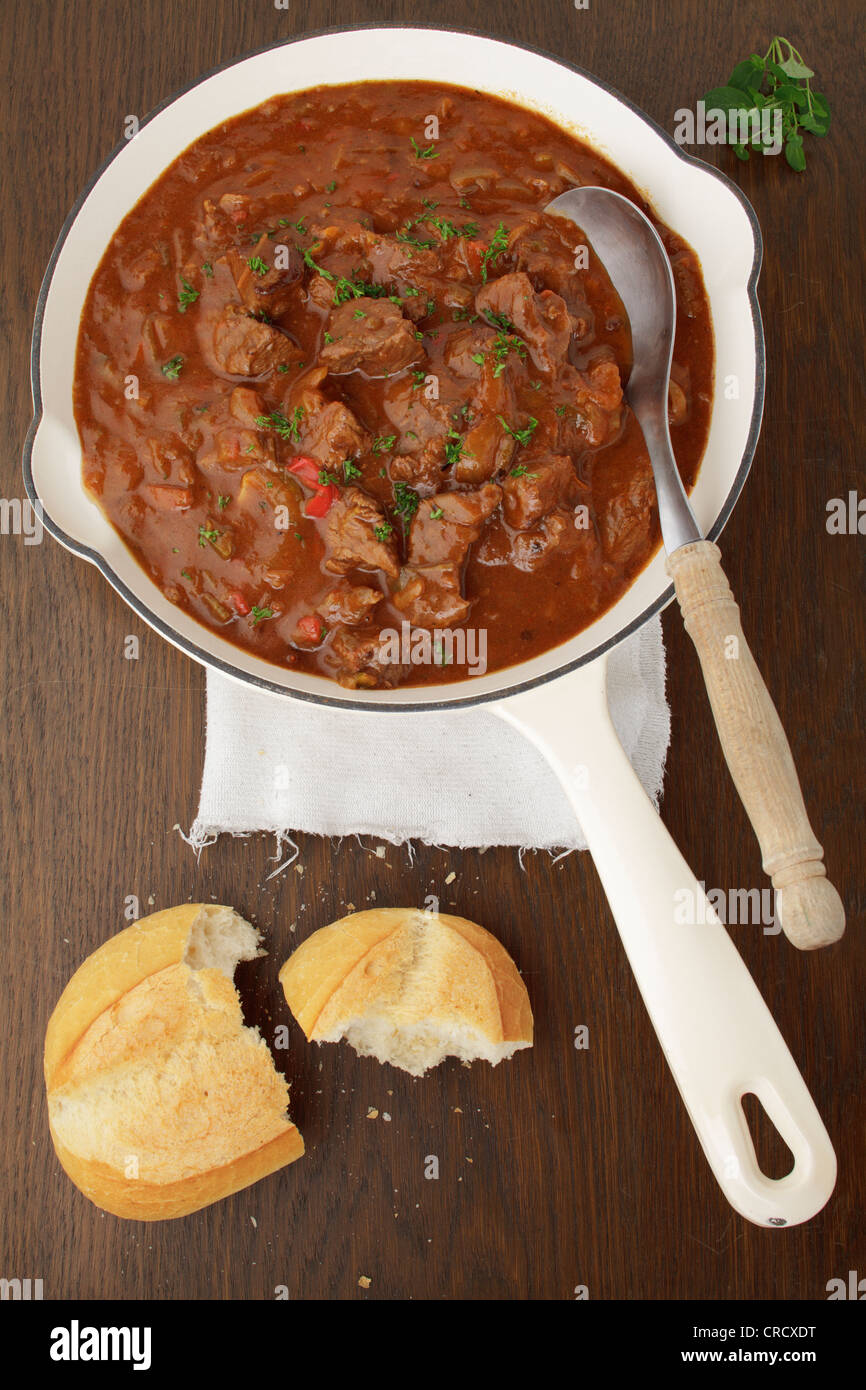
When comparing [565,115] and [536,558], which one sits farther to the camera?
[565,115]

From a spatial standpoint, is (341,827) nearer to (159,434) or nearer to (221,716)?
(221,716)

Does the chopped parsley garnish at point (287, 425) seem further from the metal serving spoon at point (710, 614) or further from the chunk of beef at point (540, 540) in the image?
the metal serving spoon at point (710, 614)

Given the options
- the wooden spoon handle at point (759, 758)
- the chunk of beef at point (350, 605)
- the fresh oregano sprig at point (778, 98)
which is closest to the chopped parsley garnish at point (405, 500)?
the chunk of beef at point (350, 605)

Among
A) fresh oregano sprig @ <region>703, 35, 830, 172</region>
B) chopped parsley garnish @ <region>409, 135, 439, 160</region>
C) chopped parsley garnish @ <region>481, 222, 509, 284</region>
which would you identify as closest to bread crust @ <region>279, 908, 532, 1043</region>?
chopped parsley garnish @ <region>481, 222, 509, 284</region>

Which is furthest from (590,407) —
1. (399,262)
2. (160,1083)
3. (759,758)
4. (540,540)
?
(160,1083)

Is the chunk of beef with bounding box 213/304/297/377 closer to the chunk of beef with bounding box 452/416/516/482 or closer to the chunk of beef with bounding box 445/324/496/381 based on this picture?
the chunk of beef with bounding box 445/324/496/381
